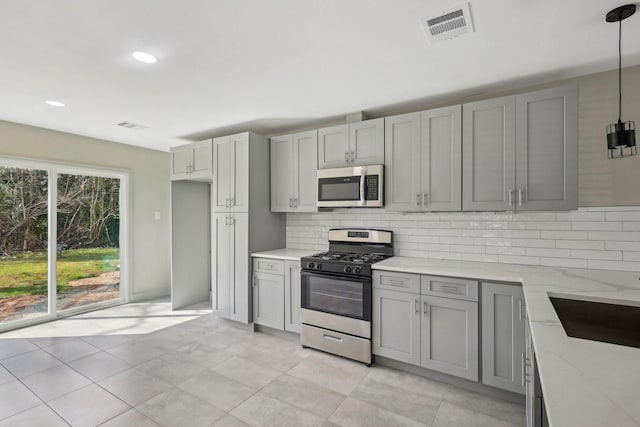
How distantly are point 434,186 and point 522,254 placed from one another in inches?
38.2

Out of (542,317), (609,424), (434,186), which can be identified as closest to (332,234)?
(434,186)

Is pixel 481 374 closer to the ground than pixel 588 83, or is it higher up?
closer to the ground

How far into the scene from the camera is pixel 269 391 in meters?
2.57

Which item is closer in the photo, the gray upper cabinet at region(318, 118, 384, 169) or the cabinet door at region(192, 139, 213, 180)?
the gray upper cabinet at region(318, 118, 384, 169)

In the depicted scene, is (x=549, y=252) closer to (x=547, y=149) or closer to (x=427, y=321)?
(x=547, y=149)

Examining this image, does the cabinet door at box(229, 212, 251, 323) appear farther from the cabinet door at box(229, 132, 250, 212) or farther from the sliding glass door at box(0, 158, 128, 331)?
the sliding glass door at box(0, 158, 128, 331)

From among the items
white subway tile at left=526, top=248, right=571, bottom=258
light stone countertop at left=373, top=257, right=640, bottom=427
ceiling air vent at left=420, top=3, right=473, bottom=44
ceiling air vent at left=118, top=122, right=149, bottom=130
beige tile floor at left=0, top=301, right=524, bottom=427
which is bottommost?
beige tile floor at left=0, top=301, right=524, bottom=427

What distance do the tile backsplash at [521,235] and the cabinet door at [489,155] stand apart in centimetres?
31

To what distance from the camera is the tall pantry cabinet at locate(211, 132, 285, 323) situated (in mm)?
3842

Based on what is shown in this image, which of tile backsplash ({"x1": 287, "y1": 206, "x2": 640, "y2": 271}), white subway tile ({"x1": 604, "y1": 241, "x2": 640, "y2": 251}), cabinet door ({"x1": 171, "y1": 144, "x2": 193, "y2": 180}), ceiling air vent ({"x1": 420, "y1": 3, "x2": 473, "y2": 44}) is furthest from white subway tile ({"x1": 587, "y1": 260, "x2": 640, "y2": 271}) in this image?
cabinet door ({"x1": 171, "y1": 144, "x2": 193, "y2": 180})

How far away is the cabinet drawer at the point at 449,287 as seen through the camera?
2499mm

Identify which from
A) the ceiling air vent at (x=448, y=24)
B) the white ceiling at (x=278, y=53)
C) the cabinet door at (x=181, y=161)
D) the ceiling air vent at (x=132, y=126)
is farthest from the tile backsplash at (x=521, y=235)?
the ceiling air vent at (x=132, y=126)

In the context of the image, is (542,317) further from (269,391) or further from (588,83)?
(588,83)

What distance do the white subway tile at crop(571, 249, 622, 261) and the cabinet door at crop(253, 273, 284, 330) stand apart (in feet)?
9.04
